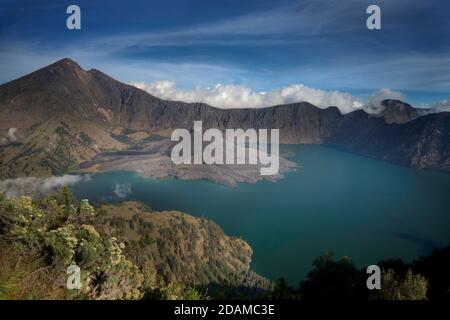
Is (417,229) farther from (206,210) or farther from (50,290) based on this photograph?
(50,290)

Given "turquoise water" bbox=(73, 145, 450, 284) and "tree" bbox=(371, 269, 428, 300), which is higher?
"tree" bbox=(371, 269, 428, 300)

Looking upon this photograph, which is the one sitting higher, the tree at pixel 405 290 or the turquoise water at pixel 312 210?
the tree at pixel 405 290

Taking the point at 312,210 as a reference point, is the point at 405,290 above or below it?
above

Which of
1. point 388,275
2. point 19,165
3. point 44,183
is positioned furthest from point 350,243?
point 19,165

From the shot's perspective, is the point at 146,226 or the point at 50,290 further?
the point at 146,226

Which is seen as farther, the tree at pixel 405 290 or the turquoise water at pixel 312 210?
the turquoise water at pixel 312 210

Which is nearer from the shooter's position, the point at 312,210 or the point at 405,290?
the point at 405,290

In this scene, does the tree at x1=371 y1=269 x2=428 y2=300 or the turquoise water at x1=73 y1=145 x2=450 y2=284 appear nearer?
the tree at x1=371 y1=269 x2=428 y2=300

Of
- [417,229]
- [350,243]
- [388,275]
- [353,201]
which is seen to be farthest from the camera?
[353,201]
